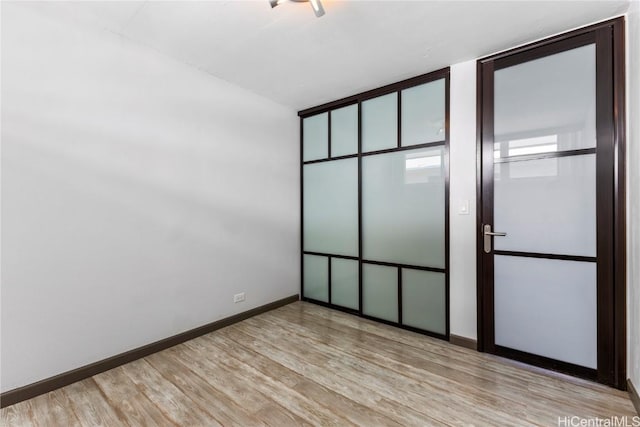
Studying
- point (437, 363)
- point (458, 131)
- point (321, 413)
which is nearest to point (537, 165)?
point (458, 131)

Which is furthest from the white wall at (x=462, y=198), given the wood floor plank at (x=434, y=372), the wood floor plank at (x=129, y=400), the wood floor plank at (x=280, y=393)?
the wood floor plank at (x=129, y=400)

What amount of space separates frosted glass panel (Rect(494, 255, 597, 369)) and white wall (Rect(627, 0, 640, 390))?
20 centimetres

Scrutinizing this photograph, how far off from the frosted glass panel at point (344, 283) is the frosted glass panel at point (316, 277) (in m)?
0.12

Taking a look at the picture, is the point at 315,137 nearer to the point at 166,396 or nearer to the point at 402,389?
the point at 402,389

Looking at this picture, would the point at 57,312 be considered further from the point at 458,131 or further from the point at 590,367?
the point at 590,367

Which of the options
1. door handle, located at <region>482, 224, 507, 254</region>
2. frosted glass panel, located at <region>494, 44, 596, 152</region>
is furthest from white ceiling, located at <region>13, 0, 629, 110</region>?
door handle, located at <region>482, 224, 507, 254</region>

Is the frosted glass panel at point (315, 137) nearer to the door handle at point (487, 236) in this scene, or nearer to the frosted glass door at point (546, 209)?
the frosted glass door at point (546, 209)

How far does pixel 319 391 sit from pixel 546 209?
7.30ft

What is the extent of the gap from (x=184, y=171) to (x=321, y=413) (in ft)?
7.55

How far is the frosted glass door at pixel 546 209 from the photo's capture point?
2141 millimetres

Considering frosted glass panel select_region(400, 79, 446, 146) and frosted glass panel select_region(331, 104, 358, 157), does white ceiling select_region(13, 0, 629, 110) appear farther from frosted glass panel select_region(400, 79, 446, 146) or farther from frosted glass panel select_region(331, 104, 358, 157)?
frosted glass panel select_region(331, 104, 358, 157)

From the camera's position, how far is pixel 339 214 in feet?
11.8

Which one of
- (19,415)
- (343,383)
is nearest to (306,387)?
(343,383)

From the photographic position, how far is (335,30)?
7.16 feet
